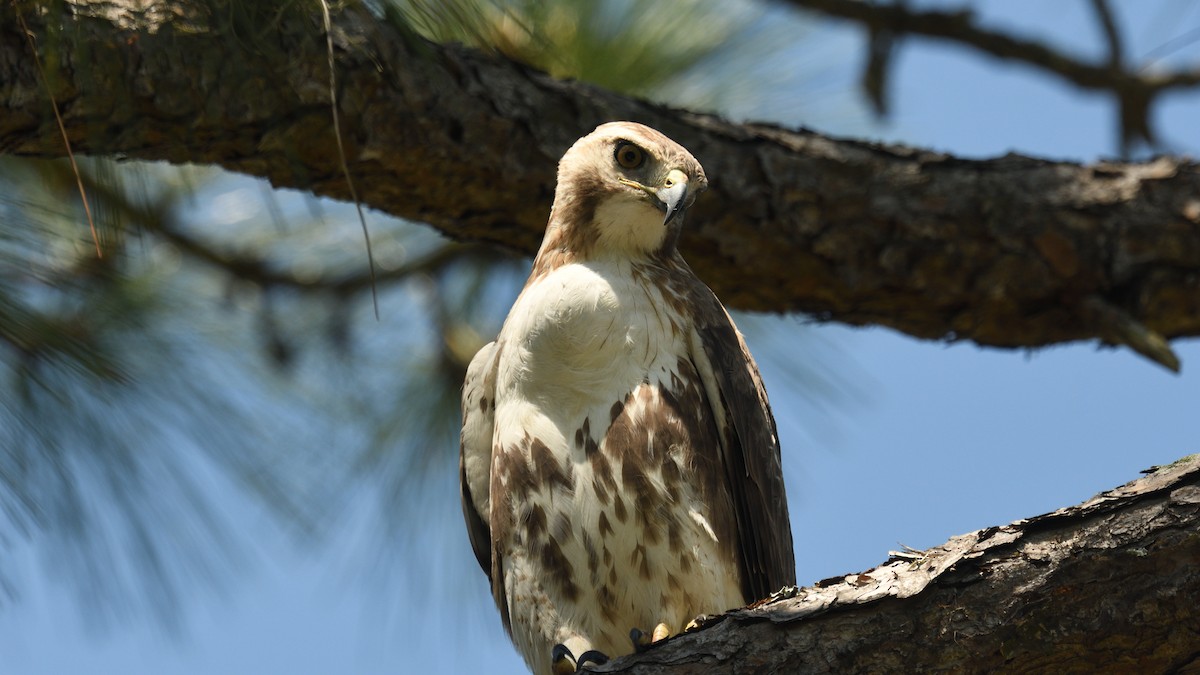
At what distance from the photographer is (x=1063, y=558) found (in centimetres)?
316

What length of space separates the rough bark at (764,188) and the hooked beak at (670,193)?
0.69 meters

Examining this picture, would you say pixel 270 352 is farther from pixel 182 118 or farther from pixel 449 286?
pixel 182 118

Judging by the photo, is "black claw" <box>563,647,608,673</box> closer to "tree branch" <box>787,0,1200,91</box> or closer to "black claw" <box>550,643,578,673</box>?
"black claw" <box>550,643,578,673</box>

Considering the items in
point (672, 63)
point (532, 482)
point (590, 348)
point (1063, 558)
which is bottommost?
point (1063, 558)

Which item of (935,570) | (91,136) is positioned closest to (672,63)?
(91,136)

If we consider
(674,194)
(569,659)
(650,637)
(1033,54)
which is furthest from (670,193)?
(1033,54)

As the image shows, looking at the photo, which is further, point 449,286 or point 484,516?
point 449,286

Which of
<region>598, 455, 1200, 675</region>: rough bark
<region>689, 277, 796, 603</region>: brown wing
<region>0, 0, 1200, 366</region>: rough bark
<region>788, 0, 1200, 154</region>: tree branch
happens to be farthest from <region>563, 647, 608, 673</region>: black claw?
<region>788, 0, 1200, 154</region>: tree branch

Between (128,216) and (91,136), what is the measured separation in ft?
3.60

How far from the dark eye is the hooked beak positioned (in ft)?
0.23

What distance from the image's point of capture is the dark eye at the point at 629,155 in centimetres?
469

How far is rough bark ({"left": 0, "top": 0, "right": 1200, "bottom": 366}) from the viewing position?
462cm

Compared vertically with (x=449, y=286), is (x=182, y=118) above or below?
below

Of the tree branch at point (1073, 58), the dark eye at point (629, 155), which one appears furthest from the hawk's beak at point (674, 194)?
the tree branch at point (1073, 58)
